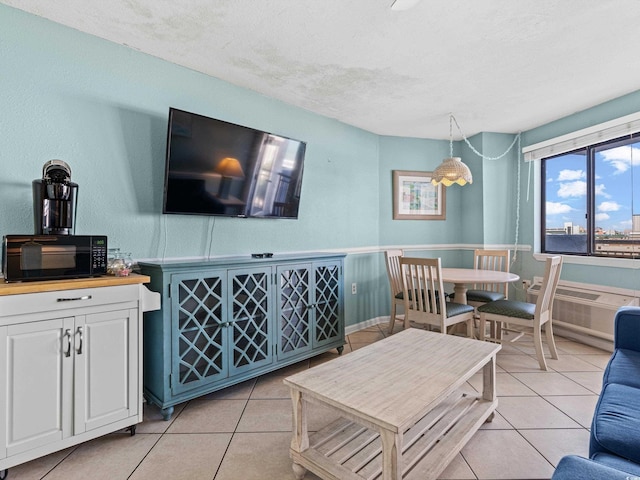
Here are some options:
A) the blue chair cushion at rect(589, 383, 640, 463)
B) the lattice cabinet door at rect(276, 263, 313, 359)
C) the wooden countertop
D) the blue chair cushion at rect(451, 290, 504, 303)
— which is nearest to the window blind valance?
the blue chair cushion at rect(451, 290, 504, 303)

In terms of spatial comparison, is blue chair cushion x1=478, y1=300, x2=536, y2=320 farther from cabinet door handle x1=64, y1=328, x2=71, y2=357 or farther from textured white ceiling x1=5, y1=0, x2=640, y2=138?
cabinet door handle x1=64, y1=328, x2=71, y2=357

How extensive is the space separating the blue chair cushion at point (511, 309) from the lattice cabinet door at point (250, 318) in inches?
75.1

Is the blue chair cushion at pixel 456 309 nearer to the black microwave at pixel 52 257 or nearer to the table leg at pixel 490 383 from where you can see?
Result: the table leg at pixel 490 383

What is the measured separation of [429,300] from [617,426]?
1.86 meters

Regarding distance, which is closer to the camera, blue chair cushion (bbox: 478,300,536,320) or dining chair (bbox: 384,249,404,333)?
blue chair cushion (bbox: 478,300,536,320)

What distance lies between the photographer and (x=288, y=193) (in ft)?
9.77

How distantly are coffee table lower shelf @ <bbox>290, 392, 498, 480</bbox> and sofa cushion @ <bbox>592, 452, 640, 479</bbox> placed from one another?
22.9 inches

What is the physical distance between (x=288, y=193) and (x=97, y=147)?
145 cm

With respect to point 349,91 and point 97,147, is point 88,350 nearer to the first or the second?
point 97,147

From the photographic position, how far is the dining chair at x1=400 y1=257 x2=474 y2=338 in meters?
2.81

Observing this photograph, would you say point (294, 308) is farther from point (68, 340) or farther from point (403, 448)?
point (68, 340)

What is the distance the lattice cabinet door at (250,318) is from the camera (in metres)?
2.24

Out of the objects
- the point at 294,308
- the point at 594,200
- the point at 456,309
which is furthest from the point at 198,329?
the point at 594,200

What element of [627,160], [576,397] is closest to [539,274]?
[627,160]
